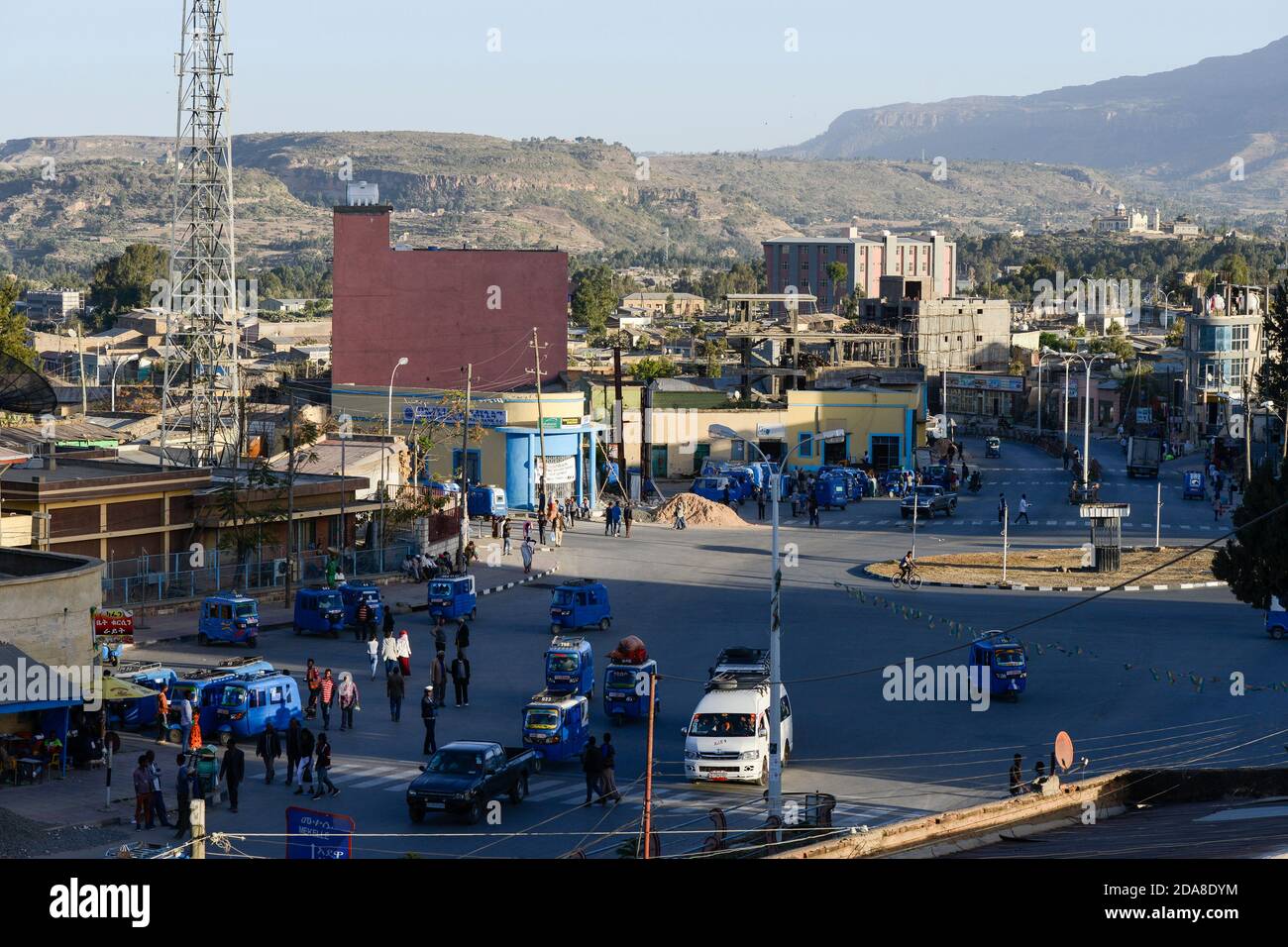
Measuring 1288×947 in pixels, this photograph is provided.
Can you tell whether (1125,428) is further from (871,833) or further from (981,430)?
(871,833)

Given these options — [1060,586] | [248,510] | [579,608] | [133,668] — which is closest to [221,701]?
[133,668]

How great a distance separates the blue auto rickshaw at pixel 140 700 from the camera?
2795cm

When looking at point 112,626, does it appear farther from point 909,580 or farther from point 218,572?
point 909,580

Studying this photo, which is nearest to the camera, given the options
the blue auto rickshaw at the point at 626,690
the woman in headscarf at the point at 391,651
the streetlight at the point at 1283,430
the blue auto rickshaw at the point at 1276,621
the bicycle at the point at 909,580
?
the blue auto rickshaw at the point at 626,690

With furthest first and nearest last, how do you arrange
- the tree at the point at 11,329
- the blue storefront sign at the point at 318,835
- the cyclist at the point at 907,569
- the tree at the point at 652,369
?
the tree at the point at 652,369, the tree at the point at 11,329, the cyclist at the point at 907,569, the blue storefront sign at the point at 318,835

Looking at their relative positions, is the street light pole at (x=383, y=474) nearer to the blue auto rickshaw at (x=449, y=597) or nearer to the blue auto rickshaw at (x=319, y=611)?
the blue auto rickshaw at (x=449, y=597)

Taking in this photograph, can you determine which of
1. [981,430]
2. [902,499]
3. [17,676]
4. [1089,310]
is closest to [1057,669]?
[17,676]

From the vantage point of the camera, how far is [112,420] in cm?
7169

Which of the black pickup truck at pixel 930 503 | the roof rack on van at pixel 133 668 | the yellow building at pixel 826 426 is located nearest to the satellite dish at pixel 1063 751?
the roof rack on van at pixel 133 668

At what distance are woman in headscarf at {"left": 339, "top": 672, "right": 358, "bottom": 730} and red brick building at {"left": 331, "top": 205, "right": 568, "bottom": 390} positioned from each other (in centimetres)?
4447

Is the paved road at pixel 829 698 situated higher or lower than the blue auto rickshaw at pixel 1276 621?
lower

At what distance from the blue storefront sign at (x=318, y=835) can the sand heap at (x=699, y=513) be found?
41262 mm

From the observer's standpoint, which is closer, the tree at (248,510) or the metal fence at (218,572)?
the metal fence at (218,572)
